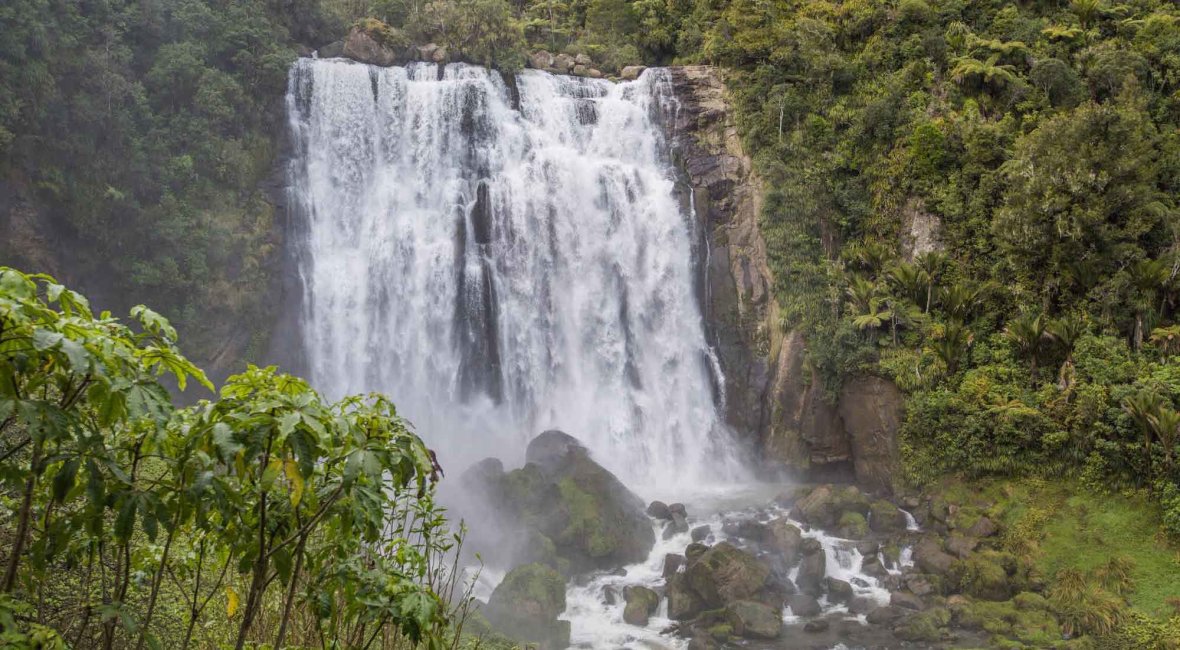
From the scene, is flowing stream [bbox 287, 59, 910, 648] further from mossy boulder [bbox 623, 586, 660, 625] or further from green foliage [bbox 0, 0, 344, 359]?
mossy boulder [bbox 623, 586, 660, 625]

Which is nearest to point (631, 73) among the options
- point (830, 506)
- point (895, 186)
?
point (895, 186)

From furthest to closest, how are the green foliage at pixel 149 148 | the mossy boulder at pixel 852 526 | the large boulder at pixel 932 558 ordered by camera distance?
the green foliage at pixel 149 148
the mossy boulder at pixel 852 526
the large boulder at pixel 932 558

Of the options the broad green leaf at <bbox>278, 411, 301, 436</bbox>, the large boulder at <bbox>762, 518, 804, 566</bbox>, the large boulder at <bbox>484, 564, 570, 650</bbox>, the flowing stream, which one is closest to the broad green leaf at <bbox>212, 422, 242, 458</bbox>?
the broad green leaf at <bbox>278, 411, 301, 436</bbox>

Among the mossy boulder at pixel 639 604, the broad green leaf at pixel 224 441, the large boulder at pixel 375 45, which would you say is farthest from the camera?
the large boulder at pixel 375 45

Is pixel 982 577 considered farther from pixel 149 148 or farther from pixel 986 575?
pixel 149 148

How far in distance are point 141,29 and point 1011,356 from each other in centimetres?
2757

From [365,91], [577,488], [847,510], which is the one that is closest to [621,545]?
[577,488]

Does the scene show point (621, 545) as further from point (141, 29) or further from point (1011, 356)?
point (141, 29)

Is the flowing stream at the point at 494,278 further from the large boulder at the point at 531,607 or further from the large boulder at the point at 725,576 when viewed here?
the large boulder at the point at 531,607

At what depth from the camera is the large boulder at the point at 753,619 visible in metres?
13.8

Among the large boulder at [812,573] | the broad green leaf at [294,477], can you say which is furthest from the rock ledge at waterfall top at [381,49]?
the broad green leaf at [294,477]

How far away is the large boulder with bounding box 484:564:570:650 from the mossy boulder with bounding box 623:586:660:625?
1.35 metres

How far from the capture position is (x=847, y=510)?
18.3 metres

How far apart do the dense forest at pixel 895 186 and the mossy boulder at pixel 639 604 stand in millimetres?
7988
